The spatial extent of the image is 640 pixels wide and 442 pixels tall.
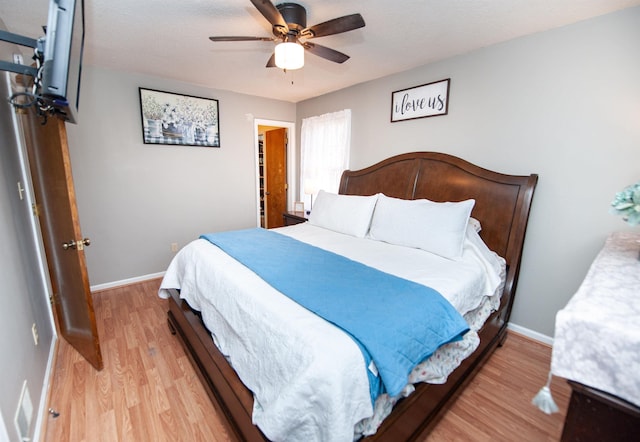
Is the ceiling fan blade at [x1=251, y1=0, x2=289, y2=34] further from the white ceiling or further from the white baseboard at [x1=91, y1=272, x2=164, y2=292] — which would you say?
the white baseboard at [x1=91, y1=272, x2=164, y2=292]

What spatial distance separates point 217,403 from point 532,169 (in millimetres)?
2797

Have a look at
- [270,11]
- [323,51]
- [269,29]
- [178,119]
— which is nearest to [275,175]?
[178,119]

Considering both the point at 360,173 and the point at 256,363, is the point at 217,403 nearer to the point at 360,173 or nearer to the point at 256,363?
the point at 256,363

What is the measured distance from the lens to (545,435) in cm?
148

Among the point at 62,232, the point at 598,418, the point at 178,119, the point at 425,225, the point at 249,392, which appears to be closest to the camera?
the point at 598,418

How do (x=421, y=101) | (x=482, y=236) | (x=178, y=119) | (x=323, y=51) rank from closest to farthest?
(x=323, y=51), (x=482, y=236), (x=421, y=101), (x=178, y=119)

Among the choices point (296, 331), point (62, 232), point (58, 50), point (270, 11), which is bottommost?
point (296, 331)

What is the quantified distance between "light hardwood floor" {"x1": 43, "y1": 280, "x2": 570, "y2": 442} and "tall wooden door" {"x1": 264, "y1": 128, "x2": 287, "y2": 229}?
2.96 m

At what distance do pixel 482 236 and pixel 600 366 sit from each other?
194 centimetres

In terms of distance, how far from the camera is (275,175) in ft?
16.3

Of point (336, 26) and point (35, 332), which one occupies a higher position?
point (336, 26)

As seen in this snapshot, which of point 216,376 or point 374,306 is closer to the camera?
point 374,306

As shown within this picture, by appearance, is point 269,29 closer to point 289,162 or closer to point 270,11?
point 270,11

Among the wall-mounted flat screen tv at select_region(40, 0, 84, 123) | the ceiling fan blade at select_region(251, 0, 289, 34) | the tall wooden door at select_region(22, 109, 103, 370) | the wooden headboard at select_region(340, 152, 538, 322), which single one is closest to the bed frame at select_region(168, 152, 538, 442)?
the wooden headboard at select_region(340, 152, 538, 322)
